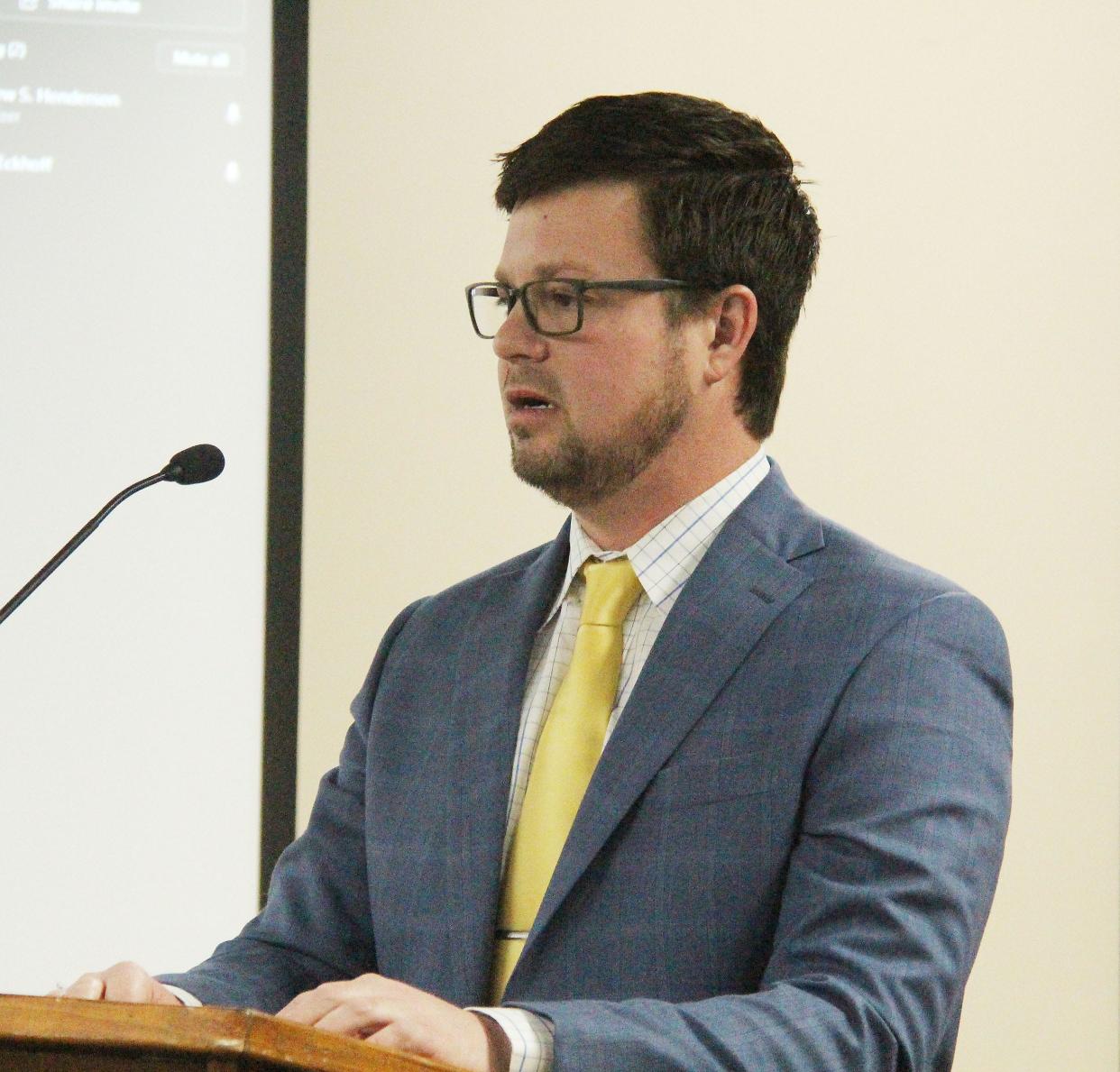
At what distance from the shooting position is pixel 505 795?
1.60 metres

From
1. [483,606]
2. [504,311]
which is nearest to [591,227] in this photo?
[504,311]

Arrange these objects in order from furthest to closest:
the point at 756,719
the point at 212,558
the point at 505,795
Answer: the point at 212,558 → the point at 505,795 → the point at 756,719

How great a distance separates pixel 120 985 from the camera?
1.38 meters

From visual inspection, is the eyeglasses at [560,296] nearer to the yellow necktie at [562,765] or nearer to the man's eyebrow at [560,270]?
the man's eyebrow at [560,270]

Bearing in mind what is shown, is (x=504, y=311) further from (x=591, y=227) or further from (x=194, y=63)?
(x=194, y=63)

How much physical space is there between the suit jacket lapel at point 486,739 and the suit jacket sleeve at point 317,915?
18cm

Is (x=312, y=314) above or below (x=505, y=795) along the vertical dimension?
above

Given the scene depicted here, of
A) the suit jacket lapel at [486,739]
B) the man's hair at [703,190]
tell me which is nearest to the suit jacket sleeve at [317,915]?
the suit jacket lapel at [486,739]

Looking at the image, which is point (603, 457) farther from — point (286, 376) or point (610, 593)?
point (286, 376)

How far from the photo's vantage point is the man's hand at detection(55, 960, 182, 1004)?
1.36 meters

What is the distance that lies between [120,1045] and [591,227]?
1105mm

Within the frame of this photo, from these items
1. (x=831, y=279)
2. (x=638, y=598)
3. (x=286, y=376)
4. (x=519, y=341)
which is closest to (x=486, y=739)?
(x=638, y=598)

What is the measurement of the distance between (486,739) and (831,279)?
1337mm

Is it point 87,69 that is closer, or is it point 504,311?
point 504,311
